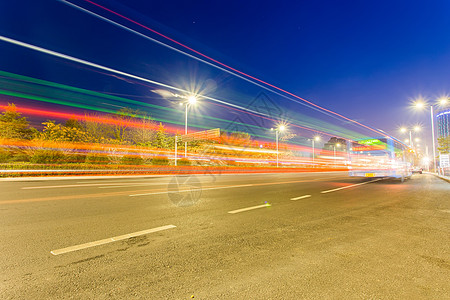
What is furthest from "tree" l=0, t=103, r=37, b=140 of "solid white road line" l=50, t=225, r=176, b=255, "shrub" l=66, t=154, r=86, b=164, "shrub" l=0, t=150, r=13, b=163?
"solid white road line" l=50, t=225, r=176, b=255

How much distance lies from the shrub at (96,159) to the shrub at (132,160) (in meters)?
2.16

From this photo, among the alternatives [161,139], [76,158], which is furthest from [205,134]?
[76,158]

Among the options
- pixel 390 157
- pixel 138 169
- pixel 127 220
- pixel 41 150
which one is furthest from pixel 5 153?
pixel 390 157

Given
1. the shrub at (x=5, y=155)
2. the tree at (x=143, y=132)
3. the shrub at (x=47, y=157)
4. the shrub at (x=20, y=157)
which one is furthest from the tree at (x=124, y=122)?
the shrub at (x=47, y=157)

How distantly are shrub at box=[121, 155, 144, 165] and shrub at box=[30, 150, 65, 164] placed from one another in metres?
7.22

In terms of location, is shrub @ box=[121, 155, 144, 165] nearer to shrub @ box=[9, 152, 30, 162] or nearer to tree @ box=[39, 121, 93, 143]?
tree @ box=[39, 121, 93, 143]

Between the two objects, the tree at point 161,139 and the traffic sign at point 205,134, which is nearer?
the traffic sign at point 205,134

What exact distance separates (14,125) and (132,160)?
17765 millimetres

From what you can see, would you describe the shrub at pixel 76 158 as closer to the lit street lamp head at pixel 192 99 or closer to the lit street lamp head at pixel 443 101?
the lit street lamp head at pixel 192 99

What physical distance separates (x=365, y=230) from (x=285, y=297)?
9.92 ft

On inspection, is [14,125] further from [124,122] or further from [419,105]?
[419,105]

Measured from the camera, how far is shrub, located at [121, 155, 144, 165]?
2847 cm

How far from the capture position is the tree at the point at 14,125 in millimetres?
28656

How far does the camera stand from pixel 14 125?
30.5m
